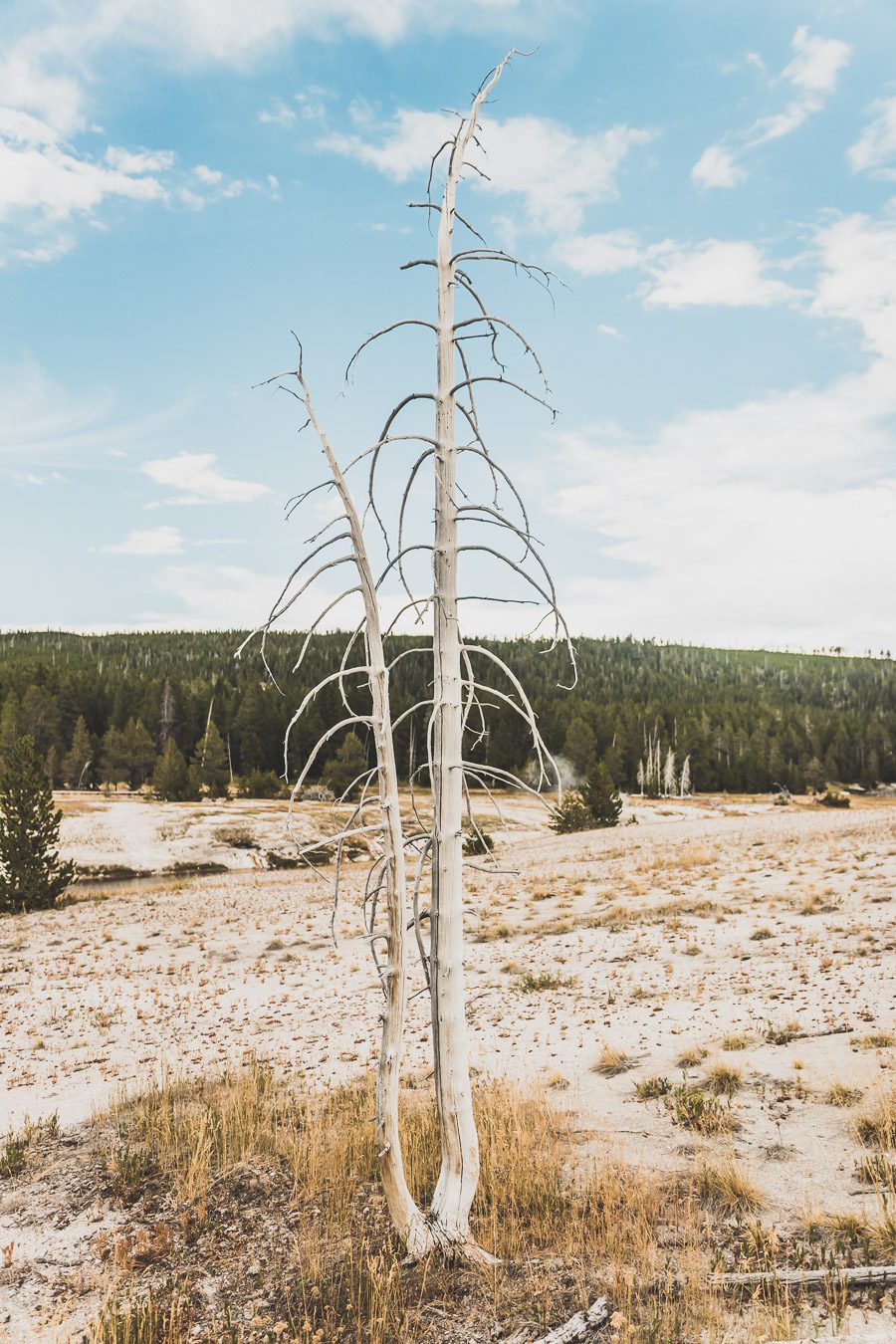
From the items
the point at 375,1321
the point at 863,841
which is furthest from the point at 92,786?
the point at 375,1321

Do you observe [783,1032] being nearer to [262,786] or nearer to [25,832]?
[25,832]

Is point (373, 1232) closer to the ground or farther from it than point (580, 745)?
farther from it

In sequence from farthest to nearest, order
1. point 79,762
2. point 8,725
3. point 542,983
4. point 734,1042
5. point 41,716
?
1. point 41,716
2. point 8,725
3. point 79,762
4. point 542,983
5. point 734,1042

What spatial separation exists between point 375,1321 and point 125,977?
1334 centimetres

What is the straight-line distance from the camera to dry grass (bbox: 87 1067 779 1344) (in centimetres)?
448

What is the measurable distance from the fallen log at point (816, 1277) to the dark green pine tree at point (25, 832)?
22832 mm

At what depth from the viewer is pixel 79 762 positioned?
69562 mm

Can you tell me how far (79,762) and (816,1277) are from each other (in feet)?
244

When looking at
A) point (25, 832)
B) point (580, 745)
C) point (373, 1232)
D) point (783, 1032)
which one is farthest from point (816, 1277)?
point (580, 745)

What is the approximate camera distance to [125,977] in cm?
1580

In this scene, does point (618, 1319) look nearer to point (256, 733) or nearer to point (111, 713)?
point (256, 733)

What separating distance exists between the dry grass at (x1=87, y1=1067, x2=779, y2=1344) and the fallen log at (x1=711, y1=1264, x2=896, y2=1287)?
186 millimetres

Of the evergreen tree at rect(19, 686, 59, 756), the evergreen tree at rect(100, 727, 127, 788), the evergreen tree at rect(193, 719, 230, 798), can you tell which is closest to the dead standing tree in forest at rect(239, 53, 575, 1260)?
the evergreen tree at rect(193, 719, 230, 798)

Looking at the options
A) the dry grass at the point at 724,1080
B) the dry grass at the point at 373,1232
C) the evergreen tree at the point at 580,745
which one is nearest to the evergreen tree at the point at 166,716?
the evergreen tree at the point at 580,745
